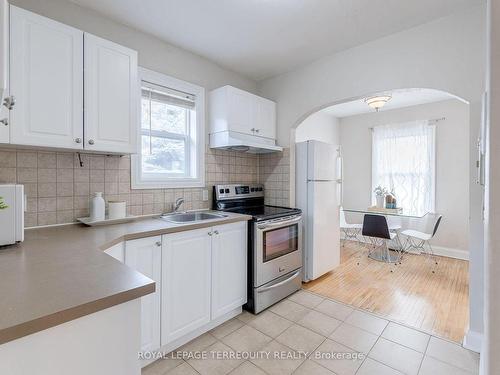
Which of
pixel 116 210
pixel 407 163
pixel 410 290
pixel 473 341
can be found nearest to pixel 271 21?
pixel 116 210

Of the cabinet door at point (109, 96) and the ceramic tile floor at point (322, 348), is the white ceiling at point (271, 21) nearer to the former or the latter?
the cabinet door at point (109, 96)

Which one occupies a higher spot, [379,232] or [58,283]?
[58,283]

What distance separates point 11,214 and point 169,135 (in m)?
1.53

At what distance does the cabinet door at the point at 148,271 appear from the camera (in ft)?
5.34

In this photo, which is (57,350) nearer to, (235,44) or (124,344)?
(124,344)

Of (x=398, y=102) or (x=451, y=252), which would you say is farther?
(x=398, y=102)

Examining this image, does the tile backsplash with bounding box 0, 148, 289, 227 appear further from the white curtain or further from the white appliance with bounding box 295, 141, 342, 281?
the white curtain

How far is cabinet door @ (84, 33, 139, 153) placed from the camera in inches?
67.6

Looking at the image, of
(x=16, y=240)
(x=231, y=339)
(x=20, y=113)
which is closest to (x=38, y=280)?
(x=16, y=240)

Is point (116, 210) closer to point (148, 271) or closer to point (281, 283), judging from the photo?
point (148, 271)

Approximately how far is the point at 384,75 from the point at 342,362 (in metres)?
2.46

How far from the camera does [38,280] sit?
88 centimetres

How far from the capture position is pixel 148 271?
169cm

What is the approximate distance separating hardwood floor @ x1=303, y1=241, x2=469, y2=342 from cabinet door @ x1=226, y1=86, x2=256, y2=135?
2004mm
